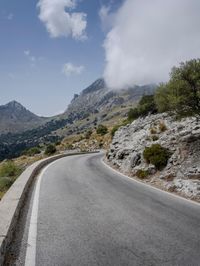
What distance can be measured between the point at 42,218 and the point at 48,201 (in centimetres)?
250

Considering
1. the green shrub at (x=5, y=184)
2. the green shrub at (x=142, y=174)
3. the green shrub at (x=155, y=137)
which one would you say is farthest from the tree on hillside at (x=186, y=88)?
the green shrub at (x=5, y=184)

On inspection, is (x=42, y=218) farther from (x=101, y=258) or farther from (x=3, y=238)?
(x=101, y=258)

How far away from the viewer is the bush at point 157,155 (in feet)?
61.5

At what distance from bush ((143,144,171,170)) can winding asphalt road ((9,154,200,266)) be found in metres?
6.37

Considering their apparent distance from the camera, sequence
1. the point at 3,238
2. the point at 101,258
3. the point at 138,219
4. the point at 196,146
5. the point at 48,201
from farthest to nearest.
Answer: the point at 196,146
the point at 48,201
the point at 138,219
the point at 3,238
the point at 101,258

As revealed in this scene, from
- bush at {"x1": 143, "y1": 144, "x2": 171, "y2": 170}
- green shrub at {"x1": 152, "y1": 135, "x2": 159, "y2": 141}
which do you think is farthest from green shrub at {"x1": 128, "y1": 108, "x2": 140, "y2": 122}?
bush at {"x1": 143, "y1": 144, "x2": 171, "y2": 170}

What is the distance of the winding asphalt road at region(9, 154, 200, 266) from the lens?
5.67 m

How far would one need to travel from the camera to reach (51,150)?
69688 millimetres

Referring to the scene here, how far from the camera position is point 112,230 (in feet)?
24.3

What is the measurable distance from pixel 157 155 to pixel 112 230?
483 inches

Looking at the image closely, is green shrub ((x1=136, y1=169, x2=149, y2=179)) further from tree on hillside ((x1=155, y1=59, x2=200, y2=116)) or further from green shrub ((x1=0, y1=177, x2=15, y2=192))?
green shrub ((x1=0, y1=177, x2=15, y2=192))

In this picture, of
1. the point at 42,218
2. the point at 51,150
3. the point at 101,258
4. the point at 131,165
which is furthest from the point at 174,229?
the point at 51,150

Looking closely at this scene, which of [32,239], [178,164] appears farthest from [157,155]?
[32,239]

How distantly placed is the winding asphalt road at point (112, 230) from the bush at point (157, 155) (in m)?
6.37
